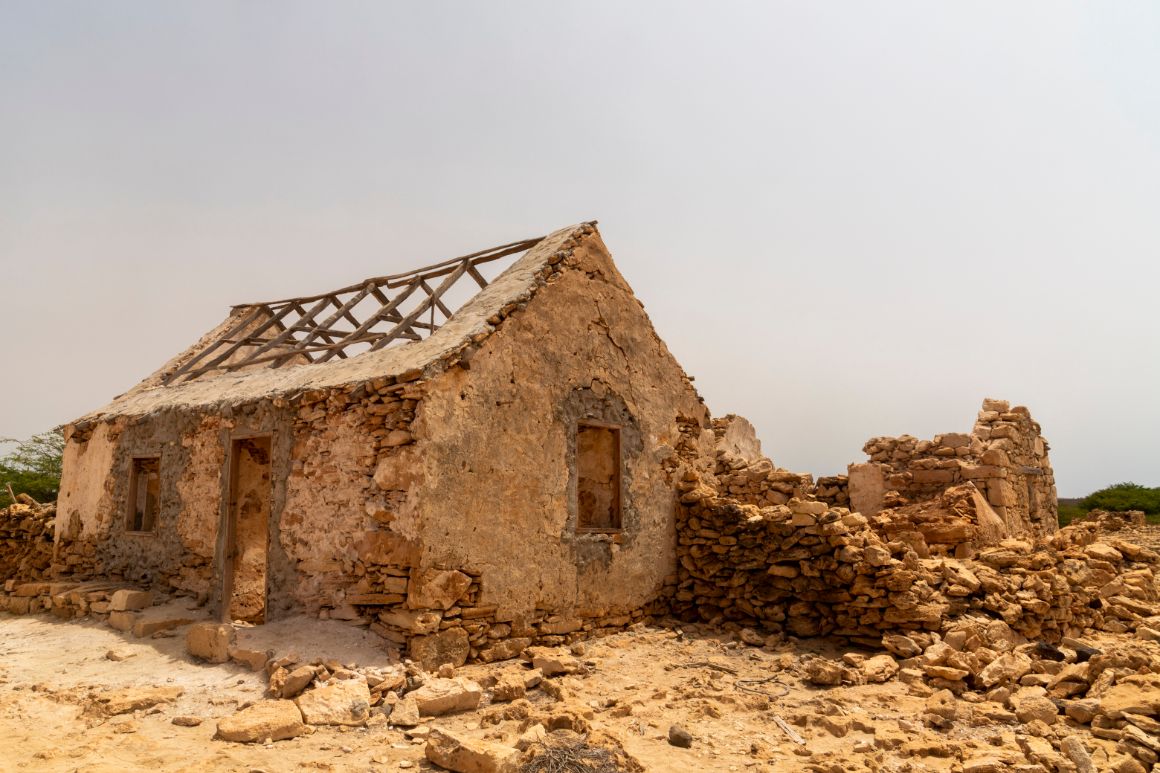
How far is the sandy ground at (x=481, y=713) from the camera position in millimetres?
4812

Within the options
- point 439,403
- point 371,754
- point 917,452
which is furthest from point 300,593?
point 917,452

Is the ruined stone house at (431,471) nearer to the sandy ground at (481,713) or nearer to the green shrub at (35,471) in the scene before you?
the sandy ground at (481,713)

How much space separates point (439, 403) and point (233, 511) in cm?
301

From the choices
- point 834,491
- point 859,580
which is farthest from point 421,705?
point 834,491

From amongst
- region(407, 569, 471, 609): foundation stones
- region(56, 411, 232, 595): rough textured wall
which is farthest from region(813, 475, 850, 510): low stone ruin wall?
region(56, 411, 232, 595): rough textured wall

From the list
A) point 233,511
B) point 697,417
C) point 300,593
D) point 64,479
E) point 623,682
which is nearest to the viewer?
point 623,682

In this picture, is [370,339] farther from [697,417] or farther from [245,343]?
[697,417]

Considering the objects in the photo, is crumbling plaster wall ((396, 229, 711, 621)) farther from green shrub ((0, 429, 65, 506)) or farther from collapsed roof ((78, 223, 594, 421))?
green shrub ((0, 429, 65, 506))

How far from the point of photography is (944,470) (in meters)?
10.1

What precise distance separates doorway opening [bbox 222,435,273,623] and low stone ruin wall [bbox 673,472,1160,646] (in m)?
4.96

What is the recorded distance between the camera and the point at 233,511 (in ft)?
27.1

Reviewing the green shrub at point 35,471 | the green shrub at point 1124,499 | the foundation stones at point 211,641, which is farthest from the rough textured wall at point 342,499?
the green shrub at point 1124,499

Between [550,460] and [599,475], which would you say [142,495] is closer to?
[550,460]

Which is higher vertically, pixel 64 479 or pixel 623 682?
pixel 64 479
